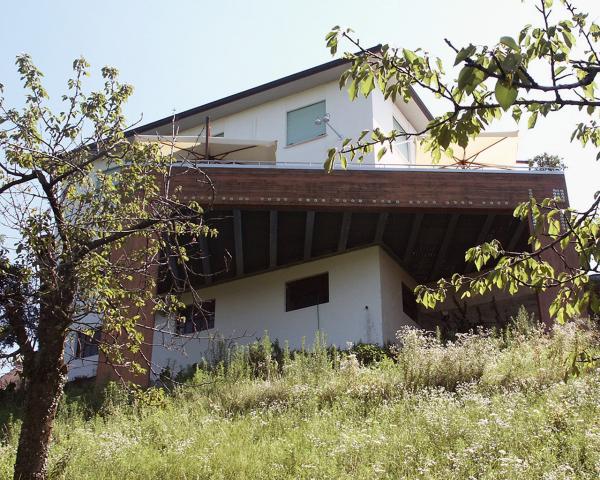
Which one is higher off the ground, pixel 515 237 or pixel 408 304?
pixel 515 237

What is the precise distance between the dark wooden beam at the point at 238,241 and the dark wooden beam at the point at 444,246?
4.81 m

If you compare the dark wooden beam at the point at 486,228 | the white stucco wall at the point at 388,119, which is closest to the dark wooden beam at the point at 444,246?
the dark wooden beam at the point at 486,228

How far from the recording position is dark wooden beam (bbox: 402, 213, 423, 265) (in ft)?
50.5

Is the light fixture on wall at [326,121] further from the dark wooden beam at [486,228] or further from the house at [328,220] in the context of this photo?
the dark wooden beam at [486,228]

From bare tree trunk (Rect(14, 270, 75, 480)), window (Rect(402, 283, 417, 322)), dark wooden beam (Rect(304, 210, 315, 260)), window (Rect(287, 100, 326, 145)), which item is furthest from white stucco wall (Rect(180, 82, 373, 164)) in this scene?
bare tree trunk (Rect(14, 270, 75, 480))

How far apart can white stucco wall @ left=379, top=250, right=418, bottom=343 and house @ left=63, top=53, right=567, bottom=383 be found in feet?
0.17

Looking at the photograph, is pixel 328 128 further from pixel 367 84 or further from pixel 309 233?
pixel 367 84

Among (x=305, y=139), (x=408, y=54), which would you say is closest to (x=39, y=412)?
(x=408, y=54)

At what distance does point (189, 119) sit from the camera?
1980 centimetres

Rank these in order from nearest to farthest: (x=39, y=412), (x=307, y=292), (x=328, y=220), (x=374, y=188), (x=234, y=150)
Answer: (x=39, y=412)
(x=374, y=188)
(x=328, y=220)
(x=234, y=150)
(x=307, y=292)

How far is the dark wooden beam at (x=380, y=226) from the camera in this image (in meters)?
15.2

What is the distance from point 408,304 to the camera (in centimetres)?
1788

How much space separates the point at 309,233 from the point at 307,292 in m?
2.02

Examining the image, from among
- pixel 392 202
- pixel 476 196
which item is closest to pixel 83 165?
pixel 392 202
